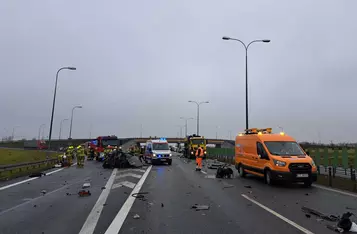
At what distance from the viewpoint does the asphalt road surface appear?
5.79 metres

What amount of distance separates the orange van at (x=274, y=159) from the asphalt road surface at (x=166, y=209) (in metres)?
0.67

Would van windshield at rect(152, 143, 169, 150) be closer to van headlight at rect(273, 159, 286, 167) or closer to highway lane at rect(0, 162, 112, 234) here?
highway lane at rect(0, 162, 112, 234)

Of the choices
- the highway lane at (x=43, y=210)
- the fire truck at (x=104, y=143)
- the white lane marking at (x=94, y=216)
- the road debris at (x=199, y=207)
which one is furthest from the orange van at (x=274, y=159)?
the fire truck at (x=104, y=143)

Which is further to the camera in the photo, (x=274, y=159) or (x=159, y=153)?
(x=159, y=153)

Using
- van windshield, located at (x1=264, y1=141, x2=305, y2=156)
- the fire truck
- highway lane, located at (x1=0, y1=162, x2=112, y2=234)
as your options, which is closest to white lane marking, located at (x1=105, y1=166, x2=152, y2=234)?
highway lane, located at (x1=0, y1=162, x2=112, y2=234)

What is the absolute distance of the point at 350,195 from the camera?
991 cm

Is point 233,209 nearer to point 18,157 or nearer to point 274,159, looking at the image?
point 274,159

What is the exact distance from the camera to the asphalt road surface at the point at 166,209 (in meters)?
5.79

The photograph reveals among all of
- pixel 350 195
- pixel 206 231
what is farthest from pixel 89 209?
pixel 350 195

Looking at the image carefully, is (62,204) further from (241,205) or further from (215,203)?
(241,205)

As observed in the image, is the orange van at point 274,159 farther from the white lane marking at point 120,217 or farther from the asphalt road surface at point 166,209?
the white lane marking at point 120,217

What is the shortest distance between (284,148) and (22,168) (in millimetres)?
16897

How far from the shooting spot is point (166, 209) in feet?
24.5

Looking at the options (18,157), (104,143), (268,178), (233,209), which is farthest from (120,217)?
(18,157)
